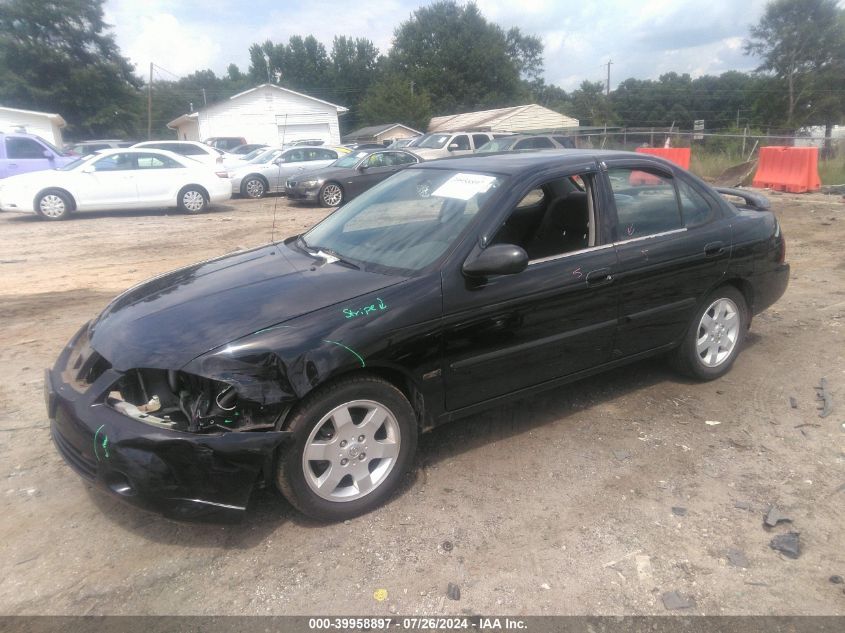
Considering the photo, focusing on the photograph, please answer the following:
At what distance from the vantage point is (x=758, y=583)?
2668 mm

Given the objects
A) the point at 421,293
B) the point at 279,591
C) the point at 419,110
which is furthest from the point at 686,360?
the point at 419,110

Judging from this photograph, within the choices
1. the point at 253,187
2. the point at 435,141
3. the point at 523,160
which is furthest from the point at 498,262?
the point at 435,141

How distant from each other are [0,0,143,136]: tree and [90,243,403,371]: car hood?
49.4 metres

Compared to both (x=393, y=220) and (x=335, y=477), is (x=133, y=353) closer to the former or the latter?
(x=335, y=477)

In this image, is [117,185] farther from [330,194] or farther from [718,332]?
[718,332]

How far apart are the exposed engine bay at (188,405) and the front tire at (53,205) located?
12195mm

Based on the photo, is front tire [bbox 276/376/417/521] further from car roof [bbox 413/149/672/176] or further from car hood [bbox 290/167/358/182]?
car hood [bbox 290/167/358/182]

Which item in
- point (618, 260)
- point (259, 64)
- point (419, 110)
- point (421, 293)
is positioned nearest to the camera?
point (421, 293)

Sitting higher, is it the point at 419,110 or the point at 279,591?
the point at 419,110

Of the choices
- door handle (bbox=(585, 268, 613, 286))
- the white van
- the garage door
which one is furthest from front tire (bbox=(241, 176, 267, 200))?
the garage door

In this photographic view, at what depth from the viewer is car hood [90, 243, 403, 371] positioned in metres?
2.86

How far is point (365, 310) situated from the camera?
9.93 feet

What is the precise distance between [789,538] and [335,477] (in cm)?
212

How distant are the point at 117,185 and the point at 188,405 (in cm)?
1252
